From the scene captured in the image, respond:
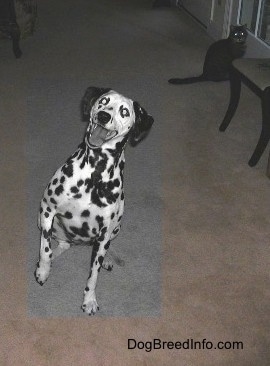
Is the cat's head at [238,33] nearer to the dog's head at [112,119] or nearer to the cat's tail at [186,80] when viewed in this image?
the cat's tail at [186,80]

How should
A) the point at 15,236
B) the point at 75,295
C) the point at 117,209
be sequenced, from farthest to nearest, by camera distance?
the point at 15,236
the point at 75,295
the point at 117,209

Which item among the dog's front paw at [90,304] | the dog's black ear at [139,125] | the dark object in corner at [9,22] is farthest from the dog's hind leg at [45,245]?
the dark object in corner at [9,22]

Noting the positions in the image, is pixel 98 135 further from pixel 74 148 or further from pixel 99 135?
pixel 74 148

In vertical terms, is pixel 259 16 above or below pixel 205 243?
above

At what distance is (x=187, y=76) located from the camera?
5.76m

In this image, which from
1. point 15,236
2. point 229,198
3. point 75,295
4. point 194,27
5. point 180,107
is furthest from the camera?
point 194,27

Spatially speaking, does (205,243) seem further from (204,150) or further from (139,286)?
(204,150)

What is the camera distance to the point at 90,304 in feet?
8.45

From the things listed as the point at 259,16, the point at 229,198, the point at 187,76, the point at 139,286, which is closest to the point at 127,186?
the point at 229,198

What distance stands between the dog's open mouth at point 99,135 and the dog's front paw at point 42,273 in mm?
822

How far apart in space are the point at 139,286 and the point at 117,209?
22.9 inches

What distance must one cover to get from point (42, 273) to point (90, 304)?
1.06 ft

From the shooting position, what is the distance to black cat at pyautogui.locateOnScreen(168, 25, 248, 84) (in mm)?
5121

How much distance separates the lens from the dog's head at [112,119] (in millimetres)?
2121
